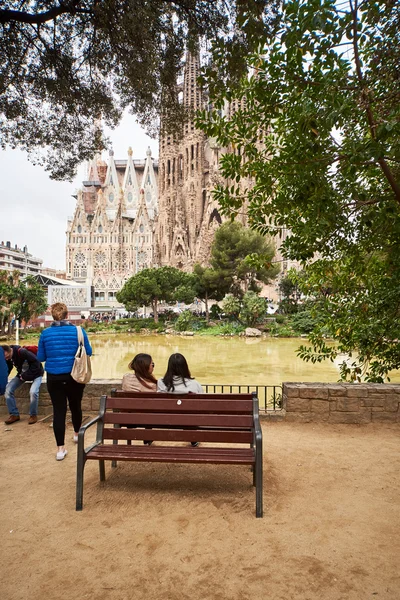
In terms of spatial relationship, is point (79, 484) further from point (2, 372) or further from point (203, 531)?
point (2, 372)

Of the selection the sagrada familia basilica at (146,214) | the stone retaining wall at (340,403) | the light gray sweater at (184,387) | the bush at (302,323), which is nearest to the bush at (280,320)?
the bush at (302,323)

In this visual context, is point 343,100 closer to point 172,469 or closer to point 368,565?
point 368,565

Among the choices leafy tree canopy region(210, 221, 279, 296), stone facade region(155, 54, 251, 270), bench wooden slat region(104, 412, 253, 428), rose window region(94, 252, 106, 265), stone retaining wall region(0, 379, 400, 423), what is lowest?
stone retaining wall region(0, 379, 400, 423)

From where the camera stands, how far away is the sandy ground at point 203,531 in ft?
6.71

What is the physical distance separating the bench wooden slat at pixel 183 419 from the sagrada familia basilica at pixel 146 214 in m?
44.5

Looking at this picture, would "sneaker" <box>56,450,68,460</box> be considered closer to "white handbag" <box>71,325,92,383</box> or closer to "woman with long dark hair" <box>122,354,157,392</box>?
"white handbag" <box>71,325,92,383</box>

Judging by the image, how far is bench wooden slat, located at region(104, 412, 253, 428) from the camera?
119 inches

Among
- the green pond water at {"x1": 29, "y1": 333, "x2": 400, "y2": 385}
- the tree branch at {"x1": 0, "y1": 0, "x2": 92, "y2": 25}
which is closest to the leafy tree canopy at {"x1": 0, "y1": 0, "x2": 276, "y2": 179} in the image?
the tree branch at {"x1": 0, "y1": 0, "x2": 92, "y2": 25}

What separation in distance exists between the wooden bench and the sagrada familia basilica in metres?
44.4

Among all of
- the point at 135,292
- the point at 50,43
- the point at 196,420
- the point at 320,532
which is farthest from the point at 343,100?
the point at 135,292

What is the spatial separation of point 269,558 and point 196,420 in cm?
105

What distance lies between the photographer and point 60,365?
382 cm

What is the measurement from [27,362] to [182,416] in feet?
9.69

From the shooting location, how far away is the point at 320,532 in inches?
99.3
